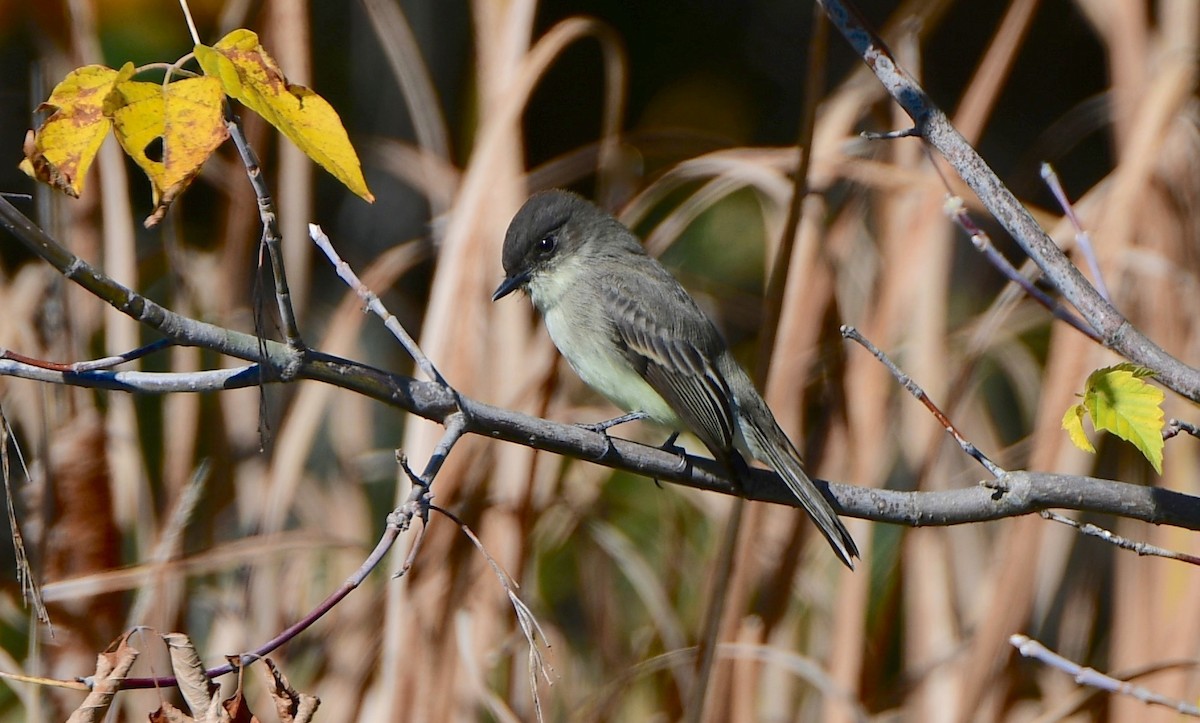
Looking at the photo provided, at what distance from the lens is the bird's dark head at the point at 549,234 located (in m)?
2.92

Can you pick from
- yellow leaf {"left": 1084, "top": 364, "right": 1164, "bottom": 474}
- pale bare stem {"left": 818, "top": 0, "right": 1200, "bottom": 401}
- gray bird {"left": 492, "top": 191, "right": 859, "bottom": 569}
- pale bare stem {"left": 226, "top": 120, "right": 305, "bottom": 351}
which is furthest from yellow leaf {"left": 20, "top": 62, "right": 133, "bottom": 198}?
gray bird {"left": 492, "top": 191, "right": 859, "bottom": 569}

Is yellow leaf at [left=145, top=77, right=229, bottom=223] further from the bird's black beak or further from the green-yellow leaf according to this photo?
the bird's black beak

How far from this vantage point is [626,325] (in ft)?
9.75

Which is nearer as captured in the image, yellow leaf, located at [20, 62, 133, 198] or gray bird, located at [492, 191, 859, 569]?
yellow leaf, located at [20, 62, 133, 198]

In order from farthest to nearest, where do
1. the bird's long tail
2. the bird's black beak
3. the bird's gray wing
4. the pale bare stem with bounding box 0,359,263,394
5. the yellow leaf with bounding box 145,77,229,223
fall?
the bird's black beak < the bird's gray wing < the bird's long tail < the pale bare stem with bounding box 0,359,263,394 < the yellow leaf with bounding box 145,77,229,223

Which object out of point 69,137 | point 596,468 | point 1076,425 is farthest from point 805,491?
point 69,137

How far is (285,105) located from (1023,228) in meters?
1.09

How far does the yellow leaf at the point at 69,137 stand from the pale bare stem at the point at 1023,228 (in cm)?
109

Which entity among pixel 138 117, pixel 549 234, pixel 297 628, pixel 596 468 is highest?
pixel 549 234


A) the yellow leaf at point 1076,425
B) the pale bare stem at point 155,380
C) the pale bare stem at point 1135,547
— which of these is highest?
the yellow leaf at point 1076,425

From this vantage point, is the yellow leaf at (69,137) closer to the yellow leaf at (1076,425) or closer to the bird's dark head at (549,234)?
the yellow leaf at (1076,425)

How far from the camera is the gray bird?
2762 millimetres

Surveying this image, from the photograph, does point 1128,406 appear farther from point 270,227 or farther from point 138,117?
point 138,117

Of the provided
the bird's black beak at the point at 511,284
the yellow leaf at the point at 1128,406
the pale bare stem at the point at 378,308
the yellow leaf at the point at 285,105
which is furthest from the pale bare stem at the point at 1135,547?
the bird's black beak at the point at 511,284
